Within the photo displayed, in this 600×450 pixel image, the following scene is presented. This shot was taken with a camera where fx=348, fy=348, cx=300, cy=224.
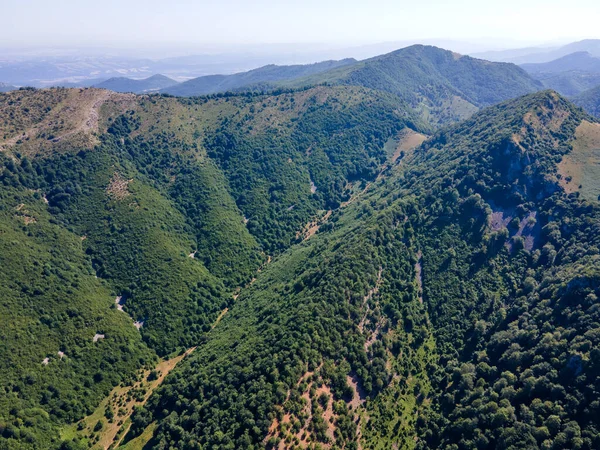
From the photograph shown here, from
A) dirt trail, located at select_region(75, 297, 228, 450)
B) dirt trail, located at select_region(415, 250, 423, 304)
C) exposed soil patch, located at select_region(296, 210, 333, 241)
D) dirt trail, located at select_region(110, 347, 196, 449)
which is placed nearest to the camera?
dirt trail, located at select_region(110, 347, 196, 449)

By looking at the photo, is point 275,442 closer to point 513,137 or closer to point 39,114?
point 513,137

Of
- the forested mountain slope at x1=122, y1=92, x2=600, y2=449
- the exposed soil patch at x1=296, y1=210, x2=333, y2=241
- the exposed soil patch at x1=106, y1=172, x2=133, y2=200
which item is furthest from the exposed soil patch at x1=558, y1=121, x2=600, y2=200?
the exposed soil patch at x1=106, y1=172, x2=133, y2=200

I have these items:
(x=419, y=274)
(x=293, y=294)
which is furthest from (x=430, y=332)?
(x=293, y=294)


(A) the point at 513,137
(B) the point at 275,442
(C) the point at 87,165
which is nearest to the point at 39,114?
(C) the point at 87,165

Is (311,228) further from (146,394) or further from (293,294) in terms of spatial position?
(146,394)


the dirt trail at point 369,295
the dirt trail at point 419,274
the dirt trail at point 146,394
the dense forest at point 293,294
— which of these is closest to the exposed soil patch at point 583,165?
the dense forest at point 293,294

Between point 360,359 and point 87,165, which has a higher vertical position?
point 87,165

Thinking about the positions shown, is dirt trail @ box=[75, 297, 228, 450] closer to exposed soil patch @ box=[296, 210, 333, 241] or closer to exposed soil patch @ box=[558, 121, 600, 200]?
exposed soil patch @ box=[296, 210, 333, 241]
